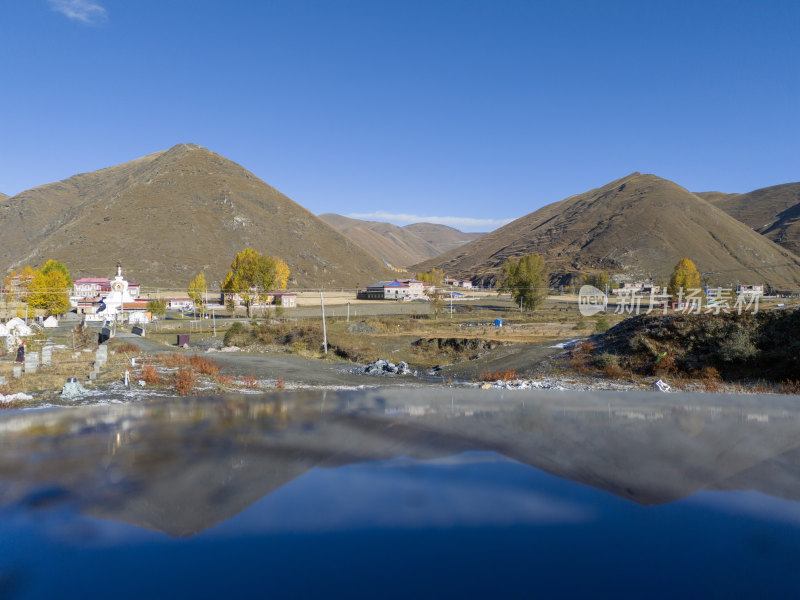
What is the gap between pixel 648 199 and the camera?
189 m

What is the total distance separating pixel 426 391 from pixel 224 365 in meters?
11.3

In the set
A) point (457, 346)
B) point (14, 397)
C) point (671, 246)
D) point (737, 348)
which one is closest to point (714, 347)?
point (737, 348)

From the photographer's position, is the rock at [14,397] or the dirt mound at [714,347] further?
the dirt mound at [714,347]

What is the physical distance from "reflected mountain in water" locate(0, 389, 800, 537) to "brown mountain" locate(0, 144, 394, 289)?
115406 millimetres

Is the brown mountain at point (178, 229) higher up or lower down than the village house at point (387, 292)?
higher up

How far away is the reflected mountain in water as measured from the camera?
6438 mm

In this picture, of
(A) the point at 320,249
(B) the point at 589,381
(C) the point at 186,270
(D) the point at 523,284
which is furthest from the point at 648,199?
(B) the point at 589,381

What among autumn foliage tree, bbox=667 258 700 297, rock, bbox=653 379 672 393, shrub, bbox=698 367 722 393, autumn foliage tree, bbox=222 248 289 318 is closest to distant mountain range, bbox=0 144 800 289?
autumn foliage tree, bbox=222 248 289 318

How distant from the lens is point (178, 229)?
138 meters

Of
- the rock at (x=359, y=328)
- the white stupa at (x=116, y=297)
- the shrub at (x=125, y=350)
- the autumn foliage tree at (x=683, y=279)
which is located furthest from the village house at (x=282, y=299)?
the autumn foliage tree at (x=683, y=279)

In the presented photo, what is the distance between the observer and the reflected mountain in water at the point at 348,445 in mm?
6438

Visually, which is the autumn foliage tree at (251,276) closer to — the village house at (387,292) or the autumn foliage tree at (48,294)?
the autumn foliage tree at (48,294)

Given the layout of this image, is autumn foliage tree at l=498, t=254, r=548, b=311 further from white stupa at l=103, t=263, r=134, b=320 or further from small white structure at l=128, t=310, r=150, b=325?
white stupa at l=103, t=263, r=134, b=320

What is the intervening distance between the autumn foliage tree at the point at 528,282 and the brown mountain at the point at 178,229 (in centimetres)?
7759
